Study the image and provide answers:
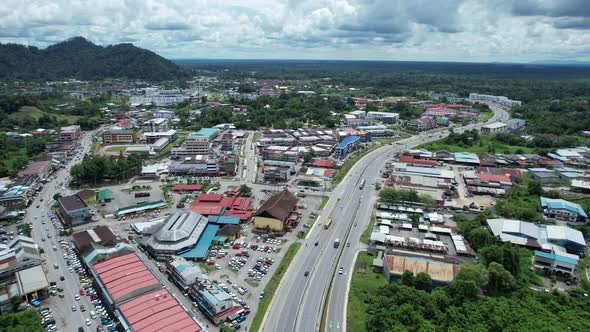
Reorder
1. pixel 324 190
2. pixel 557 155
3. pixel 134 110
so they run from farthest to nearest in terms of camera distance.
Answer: pixel 134 110 → pixel 557 155 → pixel 324 190

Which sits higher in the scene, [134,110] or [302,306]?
[134,110]

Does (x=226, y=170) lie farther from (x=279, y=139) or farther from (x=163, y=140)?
(x=163, y=140)

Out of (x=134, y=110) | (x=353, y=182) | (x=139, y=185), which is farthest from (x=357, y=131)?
(x=134, y=110)

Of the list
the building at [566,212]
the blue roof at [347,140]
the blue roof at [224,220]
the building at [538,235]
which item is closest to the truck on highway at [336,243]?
the blue roof at [224,220]

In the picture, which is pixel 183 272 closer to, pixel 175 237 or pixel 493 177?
pixel 175 237

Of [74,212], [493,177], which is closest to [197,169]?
[74,212]

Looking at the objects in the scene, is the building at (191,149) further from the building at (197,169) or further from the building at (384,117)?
the building at (384,117)
